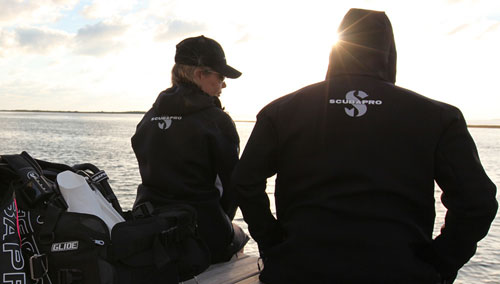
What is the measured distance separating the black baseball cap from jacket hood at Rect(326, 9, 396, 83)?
62.6 inches

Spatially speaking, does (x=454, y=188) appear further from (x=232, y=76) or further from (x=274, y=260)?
(x=232, y=76)

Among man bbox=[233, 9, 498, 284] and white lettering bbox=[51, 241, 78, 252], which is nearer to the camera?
man bbox=[233, 9, 498, 284]

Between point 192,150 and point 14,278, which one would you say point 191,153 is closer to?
point 192,150

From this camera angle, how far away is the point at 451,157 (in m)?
2.16

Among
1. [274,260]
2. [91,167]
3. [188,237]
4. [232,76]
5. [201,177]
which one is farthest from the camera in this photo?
[232,76]

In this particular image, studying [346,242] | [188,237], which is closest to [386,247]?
[346,242]

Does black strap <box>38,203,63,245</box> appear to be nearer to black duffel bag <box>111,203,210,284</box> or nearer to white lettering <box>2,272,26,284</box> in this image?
white lettering <box>2,272,26,284</box>

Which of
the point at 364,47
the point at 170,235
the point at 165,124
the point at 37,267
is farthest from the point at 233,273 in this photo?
the point at 364,47

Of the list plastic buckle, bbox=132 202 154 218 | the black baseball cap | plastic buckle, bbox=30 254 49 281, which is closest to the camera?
plastic buckle, bbox=30 254 49 281

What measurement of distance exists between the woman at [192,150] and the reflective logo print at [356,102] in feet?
4.87

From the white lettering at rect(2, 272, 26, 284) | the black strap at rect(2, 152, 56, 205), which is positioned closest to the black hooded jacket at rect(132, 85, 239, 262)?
the black strap at rect(2, 152, 56, 205)

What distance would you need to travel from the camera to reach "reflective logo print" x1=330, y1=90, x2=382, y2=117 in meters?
2.21

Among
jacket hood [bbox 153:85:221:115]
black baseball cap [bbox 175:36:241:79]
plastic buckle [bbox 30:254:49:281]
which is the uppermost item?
black baseball cap [bbox 175:36:241:79]

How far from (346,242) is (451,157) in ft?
2.09
